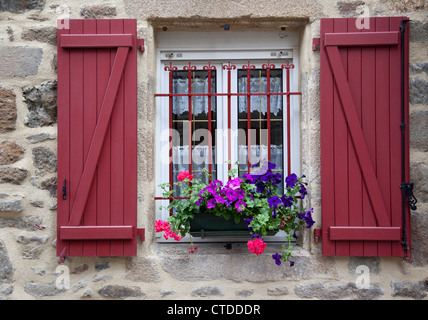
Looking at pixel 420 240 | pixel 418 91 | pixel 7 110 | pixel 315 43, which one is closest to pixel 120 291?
pixel 7 110

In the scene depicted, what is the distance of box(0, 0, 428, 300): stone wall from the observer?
8.44ft

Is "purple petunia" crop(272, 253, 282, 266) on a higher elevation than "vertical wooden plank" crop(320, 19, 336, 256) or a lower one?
lower

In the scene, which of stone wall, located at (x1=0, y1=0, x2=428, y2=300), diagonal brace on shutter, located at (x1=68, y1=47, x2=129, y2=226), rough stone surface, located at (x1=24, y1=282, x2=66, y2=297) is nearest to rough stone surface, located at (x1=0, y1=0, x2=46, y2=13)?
stone wall, located at (x1=0, y1=0, x2=428, y2=300)

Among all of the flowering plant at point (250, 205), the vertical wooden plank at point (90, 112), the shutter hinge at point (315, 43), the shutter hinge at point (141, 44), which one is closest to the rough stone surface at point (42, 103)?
the vertical wooden plank at point (90, 112)

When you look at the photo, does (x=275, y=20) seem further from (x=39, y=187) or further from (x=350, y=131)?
(x=39, y=187)

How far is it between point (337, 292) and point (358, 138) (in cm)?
99

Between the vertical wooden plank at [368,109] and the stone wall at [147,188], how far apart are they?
0.26 metres

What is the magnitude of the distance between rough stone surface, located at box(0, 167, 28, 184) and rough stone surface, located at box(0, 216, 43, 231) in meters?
0.24

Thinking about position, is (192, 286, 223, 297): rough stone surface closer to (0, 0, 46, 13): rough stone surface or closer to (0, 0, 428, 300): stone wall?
(0, 0, 428, 300): stone wall

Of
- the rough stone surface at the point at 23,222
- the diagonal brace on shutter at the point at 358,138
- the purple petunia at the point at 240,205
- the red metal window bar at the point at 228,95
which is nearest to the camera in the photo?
the purple petunia at the point at 240,205

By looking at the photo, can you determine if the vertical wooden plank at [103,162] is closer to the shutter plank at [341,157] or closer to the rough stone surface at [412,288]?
the shutter plank at [341,157]

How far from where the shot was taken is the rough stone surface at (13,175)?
261 centimetres

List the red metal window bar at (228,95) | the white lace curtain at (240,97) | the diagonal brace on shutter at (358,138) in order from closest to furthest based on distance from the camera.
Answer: the diagonal brace on shutter at (358,138) < the red metal window bar at (228,95) < the white lace curtain at (240,97)

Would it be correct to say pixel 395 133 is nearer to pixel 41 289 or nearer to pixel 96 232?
pixel 96 232
